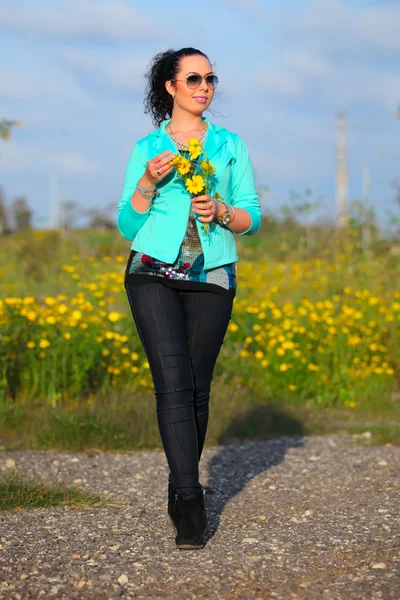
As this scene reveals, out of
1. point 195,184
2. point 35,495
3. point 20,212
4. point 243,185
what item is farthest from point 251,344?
point 20,212

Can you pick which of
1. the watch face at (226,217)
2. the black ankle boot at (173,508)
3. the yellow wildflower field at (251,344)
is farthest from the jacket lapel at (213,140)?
the yellow wildflower field at (251,344)

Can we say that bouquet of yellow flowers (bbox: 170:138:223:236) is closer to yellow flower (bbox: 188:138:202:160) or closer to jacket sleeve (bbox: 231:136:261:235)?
yellow flower (bbox: 188:138:202:160)

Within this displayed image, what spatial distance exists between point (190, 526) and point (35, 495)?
107 cm

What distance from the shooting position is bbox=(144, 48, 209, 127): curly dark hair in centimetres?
387

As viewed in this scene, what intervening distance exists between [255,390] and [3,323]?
7.08 feet

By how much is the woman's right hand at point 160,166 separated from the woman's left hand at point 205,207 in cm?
16

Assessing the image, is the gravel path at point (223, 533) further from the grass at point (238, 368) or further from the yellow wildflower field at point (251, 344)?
the yellow wildflower field at point (251, 344)

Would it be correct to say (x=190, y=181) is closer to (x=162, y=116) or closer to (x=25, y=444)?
(x=162, y=116)

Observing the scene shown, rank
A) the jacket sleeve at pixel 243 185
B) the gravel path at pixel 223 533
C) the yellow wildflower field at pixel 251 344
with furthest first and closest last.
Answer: the yellow wildflower field at pixel 251 344 → the jacket sleeve at pixel 243 185 → the gravel path at pixel 223 533

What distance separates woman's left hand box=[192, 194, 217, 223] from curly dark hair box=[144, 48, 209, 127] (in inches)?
25.2

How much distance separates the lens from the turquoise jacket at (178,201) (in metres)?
3.67

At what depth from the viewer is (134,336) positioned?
7566 mm

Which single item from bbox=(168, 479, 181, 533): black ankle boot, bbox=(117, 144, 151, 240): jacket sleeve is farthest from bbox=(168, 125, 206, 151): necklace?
bbox=(168, 479, 181, 533): black ankle boot

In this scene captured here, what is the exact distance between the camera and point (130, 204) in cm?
368
